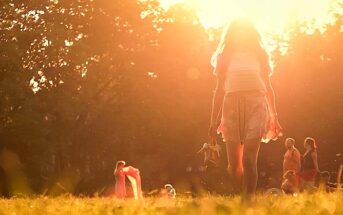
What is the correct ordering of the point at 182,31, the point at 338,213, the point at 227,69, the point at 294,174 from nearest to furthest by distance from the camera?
the point at 338,213, the point at 227,69, the point at 294,174, the point at 182,31

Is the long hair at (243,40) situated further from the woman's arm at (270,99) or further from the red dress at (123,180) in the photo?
the red dress at (123,180)

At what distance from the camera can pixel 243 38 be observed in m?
7.43

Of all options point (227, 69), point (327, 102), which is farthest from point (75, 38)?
point (227, 69)

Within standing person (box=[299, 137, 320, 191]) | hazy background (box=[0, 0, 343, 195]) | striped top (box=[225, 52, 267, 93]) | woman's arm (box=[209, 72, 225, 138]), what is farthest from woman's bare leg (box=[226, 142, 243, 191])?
hazy background (box=[0, 0, 343, 195])

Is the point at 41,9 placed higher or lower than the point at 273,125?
higher

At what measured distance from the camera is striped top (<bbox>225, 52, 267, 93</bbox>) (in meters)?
7.30

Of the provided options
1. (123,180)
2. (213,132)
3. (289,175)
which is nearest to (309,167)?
(289,175)

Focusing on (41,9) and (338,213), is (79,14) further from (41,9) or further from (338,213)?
(338,213)

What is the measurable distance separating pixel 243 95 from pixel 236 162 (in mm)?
707

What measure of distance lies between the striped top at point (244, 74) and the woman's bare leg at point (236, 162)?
59 centimetres

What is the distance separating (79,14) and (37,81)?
180 inches

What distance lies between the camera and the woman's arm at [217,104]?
7543 millimetres

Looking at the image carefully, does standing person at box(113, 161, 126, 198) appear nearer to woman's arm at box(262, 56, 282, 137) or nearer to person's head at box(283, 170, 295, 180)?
person's head at box(283, 170, 295, 180)

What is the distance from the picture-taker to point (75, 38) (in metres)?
39.1
